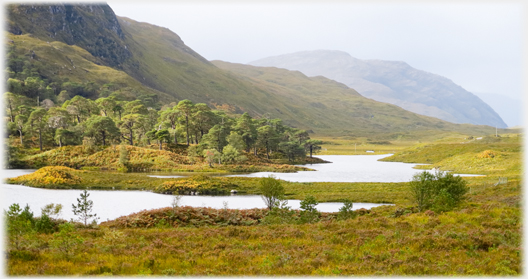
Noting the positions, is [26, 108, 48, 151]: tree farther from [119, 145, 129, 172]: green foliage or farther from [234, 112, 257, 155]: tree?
[234, 112, 257, 155]: tree

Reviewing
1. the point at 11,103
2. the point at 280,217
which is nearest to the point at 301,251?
the point at 280,217

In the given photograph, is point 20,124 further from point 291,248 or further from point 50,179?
point 291,248

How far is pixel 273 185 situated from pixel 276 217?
20.5ft

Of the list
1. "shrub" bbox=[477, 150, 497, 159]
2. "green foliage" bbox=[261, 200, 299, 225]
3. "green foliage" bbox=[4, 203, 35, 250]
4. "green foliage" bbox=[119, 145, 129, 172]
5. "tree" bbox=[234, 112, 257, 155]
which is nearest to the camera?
"green foliage" bbox=[4, 203, 35, 250]

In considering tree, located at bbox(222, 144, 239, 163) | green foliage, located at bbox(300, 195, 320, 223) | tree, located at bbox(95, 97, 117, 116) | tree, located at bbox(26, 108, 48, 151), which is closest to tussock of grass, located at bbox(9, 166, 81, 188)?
tree, located at bbox(26, 108, 48, 151)

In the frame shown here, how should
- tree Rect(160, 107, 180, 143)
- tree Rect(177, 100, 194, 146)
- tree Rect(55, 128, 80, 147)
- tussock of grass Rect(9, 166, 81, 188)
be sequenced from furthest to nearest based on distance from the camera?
tree Rect(177, 100, 194, 146)
tree Rect(160, 107, 180, 143)
tree Rect(55, 128, 80, 147)
tussock of grass Rect(9, 166, 81, 188)

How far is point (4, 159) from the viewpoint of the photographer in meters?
88.2

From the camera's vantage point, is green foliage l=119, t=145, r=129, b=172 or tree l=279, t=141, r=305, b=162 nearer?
green foliage l=119, t=145, r=129, b=172

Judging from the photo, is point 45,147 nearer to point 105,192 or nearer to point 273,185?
point 105,192

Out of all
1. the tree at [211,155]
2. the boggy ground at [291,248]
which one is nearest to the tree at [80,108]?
the tree at [211,155]

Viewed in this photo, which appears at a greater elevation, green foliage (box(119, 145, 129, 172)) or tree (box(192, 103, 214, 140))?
tree (box(192, 103, 214, 140))

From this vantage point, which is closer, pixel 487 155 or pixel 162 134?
pixel 487 155

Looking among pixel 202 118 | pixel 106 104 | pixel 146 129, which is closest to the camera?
pixel 146 129

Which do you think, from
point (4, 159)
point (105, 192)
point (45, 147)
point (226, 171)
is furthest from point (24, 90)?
point (105, 192)
